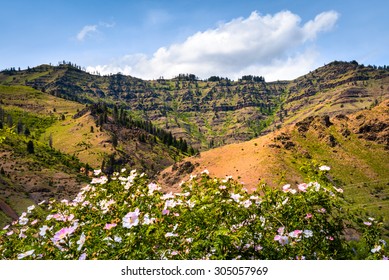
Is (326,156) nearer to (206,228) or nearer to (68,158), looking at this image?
(206,228)

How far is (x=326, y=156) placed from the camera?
86.0m

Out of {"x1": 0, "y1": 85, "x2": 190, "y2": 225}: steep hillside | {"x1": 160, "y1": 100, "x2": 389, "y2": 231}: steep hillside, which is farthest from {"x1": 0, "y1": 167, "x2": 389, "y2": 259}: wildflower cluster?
{"x1": 160, "y1": 100, "x2": 389, "y2": 231}: steep hillside

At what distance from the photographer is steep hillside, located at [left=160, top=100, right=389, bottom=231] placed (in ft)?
253

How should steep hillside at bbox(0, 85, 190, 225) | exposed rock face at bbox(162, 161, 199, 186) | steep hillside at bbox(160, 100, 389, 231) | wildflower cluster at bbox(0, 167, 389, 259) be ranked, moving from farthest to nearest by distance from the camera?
steep hillside at bbox(0, 85, 190, 225)
exposed rock face at bbox(162, 161, 199, 186)
steep hillside at bbox(160, 100, 389, 231)
wildflower cluster at bbox(0, 167, 389, 259)

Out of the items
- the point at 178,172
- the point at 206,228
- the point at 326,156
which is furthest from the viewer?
the point at 178,172

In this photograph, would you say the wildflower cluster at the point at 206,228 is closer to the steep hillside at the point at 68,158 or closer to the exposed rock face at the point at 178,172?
the steep hillside at the point at 68,158

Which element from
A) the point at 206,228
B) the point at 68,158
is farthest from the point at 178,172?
the point at 206,228

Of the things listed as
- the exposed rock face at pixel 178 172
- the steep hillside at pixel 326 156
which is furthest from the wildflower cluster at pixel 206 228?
the exposed rock face at pixel 178 172

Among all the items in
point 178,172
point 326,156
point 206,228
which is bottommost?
point 178,172

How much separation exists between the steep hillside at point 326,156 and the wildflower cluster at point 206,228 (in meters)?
65.6

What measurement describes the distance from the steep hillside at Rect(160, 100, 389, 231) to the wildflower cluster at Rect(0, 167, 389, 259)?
215 ft

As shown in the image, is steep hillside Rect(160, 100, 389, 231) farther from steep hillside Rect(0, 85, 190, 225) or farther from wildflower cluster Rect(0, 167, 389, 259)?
wildflower cluster Rect(0, 167, 389, 259)

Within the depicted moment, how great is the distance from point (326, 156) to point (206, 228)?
87826 mm

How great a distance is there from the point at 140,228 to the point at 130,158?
163 meters
